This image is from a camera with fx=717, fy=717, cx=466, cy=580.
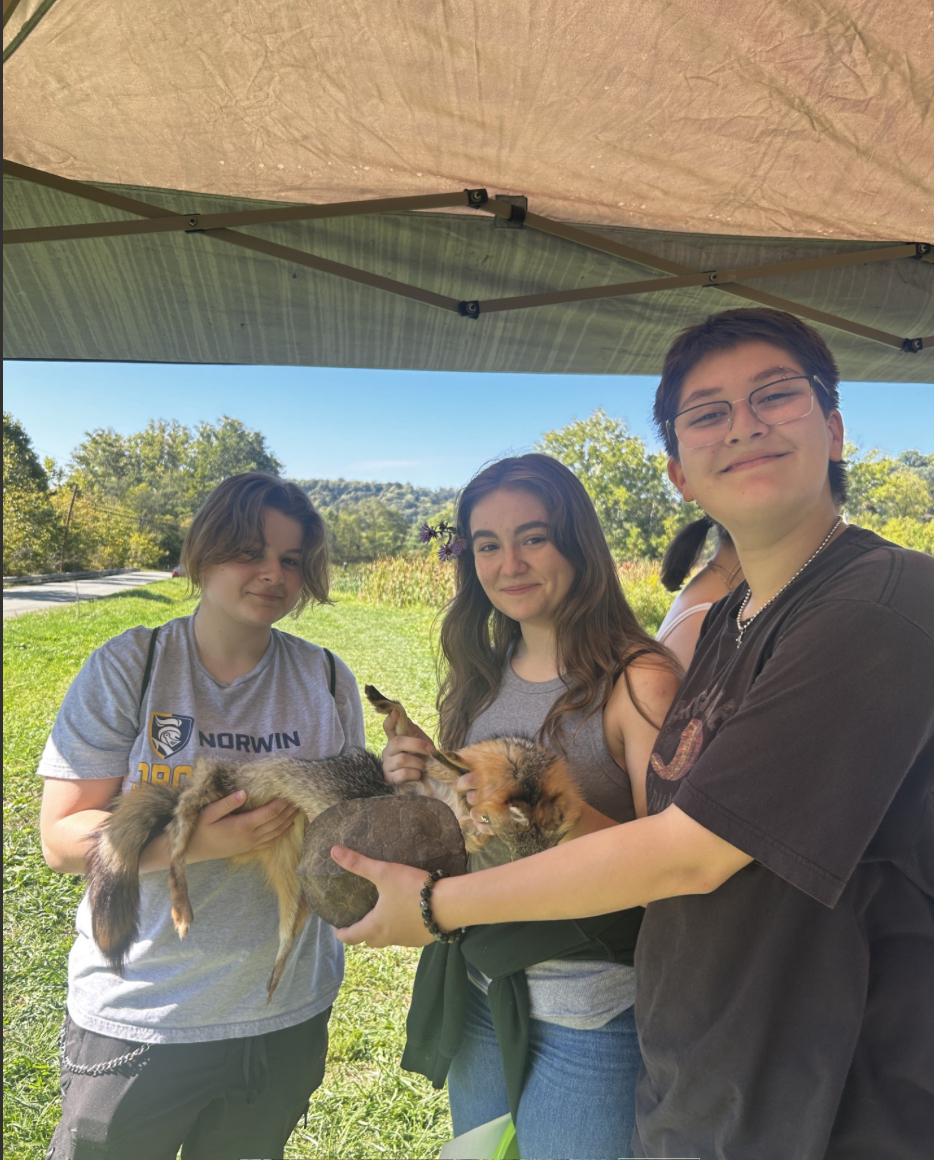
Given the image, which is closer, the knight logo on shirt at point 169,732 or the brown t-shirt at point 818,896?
the brown t-shirt at point 818,896

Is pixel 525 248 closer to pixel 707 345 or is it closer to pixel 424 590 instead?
pixel 707 345

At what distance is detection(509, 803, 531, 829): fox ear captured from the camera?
1.56 metres

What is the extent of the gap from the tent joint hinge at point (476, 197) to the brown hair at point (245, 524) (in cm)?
108

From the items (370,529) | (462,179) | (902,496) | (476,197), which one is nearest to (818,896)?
(476,197)

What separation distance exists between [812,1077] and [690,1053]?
0.20m

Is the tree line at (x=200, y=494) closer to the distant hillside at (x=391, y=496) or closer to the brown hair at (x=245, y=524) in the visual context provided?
the distant hillside at (x=391, y=496)

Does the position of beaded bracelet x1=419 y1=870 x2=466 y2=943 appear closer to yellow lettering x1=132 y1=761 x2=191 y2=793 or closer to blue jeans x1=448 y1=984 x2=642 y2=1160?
blue jeans x1=448 y1=984 x2=642 y2=1160

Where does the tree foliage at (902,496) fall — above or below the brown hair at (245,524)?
above

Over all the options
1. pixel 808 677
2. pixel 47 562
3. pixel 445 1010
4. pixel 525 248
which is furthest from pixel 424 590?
pixel 808 677

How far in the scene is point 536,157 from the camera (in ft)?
7.34

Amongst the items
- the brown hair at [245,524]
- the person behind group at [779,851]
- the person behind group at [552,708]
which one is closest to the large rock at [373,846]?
the person behind group at [779,851]

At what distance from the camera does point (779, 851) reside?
1088 millimetres

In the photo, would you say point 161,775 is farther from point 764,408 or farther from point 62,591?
point 62,591

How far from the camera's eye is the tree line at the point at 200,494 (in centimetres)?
892
